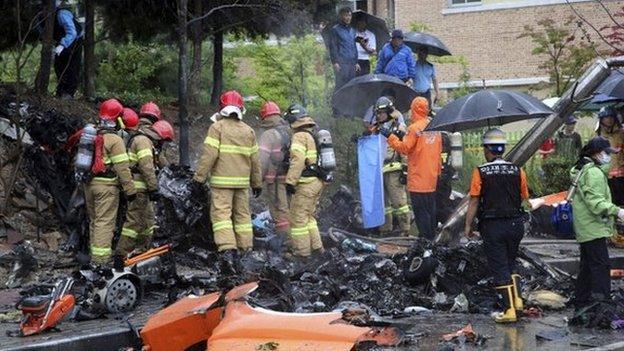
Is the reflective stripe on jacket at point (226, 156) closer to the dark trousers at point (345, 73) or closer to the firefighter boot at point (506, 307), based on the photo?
the firefighter boot at point (506, 307)

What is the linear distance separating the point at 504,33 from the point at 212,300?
2478 cm

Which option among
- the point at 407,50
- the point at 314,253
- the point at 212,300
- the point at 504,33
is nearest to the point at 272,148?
the point at 314,253

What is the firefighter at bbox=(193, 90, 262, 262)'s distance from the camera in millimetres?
11547

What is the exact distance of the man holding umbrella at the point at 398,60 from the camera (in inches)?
Result: 643

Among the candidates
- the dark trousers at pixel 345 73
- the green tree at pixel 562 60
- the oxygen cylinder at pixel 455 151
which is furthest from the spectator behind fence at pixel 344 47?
the green tree at pixel 562 60

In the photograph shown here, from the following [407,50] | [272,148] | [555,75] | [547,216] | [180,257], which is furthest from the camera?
[555,75]

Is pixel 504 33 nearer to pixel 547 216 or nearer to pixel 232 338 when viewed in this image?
pixel 547 216

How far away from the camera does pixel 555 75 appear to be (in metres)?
22.5

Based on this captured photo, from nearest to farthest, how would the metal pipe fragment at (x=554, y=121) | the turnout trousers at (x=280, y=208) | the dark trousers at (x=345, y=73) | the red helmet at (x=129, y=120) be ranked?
the red helmet at (x=129, y=120)
the metal pipe fragment at (x=554, y=121)
the turnout trousers at (x=280, y=208)
the dark trousers at (x=345, y=73)

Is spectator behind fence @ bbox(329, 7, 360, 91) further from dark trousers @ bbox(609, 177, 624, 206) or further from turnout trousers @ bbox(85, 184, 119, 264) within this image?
turnout trousers @ bbox(85, 184, 119, 264)

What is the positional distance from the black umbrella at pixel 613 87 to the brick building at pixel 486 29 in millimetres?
15343

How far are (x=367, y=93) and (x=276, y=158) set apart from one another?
379 cm

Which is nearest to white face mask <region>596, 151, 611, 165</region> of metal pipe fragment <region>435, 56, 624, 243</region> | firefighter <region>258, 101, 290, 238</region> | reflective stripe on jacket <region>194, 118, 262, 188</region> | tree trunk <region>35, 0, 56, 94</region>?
metal pipe fragment <region>435, 56, 624, 243</region>

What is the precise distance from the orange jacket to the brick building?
1718cm
